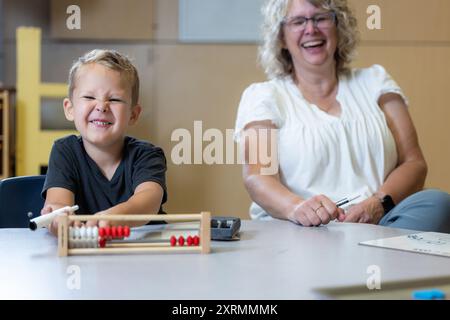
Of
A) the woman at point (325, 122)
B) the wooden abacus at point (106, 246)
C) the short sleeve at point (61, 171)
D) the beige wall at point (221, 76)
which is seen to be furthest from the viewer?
the beige wall at point (221, 76)

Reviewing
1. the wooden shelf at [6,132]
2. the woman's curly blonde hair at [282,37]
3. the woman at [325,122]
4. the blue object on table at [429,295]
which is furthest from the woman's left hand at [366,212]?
the wooden shelf at [6,132]

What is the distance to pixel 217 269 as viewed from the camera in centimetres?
72

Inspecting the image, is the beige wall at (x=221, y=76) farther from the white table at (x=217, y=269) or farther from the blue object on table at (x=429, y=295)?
the blue object on table at (x=429, y=295)

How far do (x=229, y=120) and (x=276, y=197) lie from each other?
1.77 metres

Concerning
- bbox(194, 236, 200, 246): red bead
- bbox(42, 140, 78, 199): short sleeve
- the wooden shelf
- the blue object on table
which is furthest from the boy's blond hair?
the wooden shelf

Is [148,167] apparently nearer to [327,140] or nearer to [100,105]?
[100,105]

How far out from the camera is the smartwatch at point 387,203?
4.62 feet

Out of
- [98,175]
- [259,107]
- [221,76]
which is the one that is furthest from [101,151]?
[221,76]

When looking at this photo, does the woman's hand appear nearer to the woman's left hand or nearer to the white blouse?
the woman's left hand

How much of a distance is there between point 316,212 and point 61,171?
518mm

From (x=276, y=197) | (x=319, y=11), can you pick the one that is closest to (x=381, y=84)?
(x=319, y=11)

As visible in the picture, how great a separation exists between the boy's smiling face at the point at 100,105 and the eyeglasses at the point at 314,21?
22.2 inches

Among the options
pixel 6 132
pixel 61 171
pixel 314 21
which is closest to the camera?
pixel 61 171

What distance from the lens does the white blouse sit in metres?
1.50
